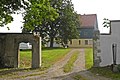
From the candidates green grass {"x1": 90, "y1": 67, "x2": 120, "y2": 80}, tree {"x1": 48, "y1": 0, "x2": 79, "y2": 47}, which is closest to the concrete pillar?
green grass {"x1": 90, "y1": 67, "x2": 120, "y2": 80}

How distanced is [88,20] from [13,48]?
66705 mm

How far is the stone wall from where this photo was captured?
2592cm

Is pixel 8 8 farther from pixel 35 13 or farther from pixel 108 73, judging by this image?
pixel 108 73

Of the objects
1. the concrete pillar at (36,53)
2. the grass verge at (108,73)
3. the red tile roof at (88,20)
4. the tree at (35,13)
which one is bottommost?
the grass verge at (108,73)

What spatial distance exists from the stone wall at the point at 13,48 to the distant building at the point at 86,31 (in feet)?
177

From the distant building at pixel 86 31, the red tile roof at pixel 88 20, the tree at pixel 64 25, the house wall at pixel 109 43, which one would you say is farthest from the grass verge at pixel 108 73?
the red tile roof at pixel 88 20

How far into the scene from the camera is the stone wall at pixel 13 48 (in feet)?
85.0

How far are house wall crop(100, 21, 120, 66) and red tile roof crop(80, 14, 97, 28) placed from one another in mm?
64589

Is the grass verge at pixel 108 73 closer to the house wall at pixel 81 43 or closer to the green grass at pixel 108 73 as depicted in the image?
the green grass at pixel 108 73

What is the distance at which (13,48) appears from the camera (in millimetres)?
26375

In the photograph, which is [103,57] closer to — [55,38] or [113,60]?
[113,60]

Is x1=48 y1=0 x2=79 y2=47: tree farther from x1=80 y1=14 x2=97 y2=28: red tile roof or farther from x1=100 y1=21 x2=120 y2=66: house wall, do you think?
x1=100 y1=21 x2=120 y2=66: house wall

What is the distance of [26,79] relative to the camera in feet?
56.3

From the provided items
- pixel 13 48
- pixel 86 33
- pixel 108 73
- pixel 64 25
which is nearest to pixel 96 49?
pixel 108 73
